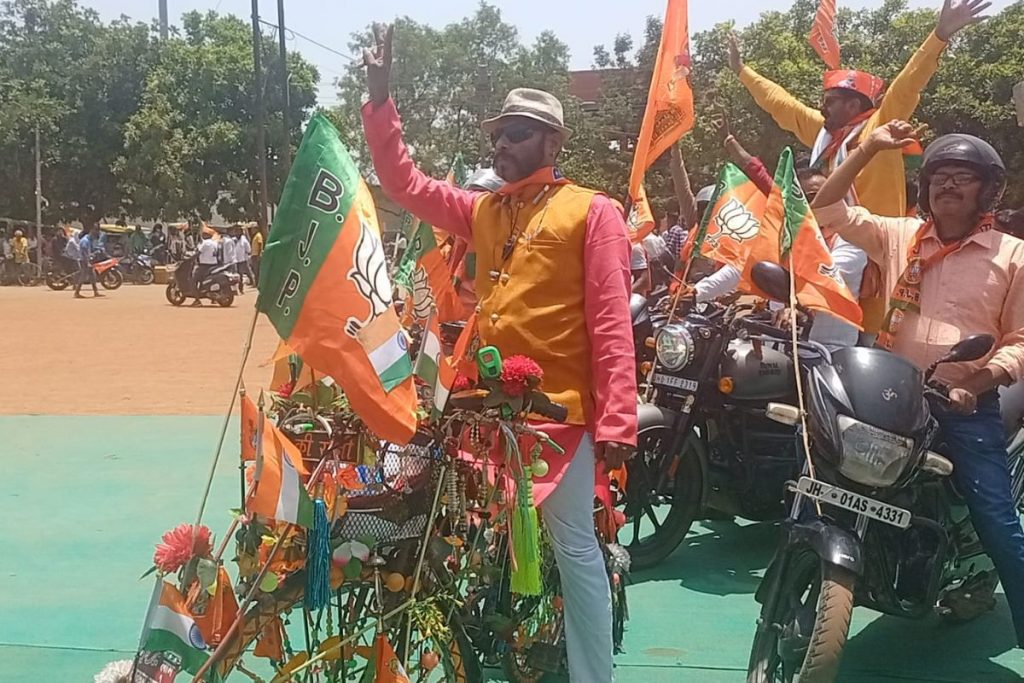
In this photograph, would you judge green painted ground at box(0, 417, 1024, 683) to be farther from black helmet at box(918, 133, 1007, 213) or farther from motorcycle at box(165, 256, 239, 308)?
motorcycle at box(165, 256, 239, 308)

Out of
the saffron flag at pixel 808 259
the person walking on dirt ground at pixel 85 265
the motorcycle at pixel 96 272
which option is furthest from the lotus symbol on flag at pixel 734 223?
the motorcycle at pixel 96 272

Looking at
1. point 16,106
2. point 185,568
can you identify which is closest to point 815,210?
point 185,568

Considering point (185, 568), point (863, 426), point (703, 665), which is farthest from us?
point (703, 665)

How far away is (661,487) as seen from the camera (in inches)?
180

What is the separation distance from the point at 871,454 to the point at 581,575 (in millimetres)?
915

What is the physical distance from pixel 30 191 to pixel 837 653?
125 ft

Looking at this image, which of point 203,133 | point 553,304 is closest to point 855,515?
point 553,304

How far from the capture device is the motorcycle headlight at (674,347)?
4.51 m

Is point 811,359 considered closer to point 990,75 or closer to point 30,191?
point 990,75

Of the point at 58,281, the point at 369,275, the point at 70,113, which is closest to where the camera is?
the point at 369,275

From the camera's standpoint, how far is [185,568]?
2.62 meters

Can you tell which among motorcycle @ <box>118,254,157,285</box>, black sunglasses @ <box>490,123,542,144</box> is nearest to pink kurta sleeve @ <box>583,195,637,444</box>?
black sunglasses @ <box>490,123,542,144</box>

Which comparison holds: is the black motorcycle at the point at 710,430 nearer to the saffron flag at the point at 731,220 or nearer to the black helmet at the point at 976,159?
the saffron flag at the point at 731,220

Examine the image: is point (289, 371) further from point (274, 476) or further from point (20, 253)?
point (20, 253)
